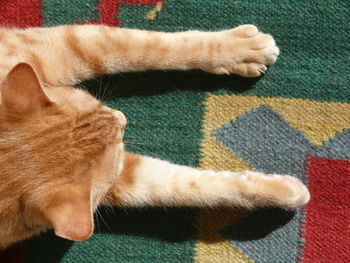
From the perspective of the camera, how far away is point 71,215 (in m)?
1.12

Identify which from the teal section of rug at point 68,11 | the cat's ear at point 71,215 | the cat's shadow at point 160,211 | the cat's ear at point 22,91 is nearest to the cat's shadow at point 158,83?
the cat's shadow at point 160,211

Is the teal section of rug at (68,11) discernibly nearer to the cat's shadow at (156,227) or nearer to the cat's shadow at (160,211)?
the cat's shadow at (160,211)

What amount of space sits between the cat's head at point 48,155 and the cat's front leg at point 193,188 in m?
0.31

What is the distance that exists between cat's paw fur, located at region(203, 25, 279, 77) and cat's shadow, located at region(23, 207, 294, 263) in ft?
1.92

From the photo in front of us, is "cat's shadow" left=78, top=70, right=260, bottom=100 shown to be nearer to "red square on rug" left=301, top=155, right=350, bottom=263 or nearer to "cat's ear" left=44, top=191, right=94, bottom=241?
"red square on rug" left=301, top=155, right=350, bottom=263

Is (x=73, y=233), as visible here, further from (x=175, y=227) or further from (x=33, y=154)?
(x=175, y=227)

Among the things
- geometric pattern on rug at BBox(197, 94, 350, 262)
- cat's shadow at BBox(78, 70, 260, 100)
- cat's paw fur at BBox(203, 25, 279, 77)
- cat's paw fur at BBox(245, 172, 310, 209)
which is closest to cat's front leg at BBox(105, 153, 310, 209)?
cat's paw fur at BBox(245, 172, 310, 209)

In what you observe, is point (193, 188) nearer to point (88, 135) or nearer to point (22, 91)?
point (88, 135)

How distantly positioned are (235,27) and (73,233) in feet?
3.50

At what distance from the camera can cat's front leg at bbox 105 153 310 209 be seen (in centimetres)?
161

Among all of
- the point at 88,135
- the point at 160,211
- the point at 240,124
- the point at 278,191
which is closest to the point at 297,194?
the point at 278,191

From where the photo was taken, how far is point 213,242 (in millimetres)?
1755

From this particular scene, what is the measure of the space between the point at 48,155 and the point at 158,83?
67 centimetres

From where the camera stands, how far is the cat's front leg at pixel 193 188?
1611mm
